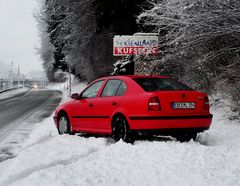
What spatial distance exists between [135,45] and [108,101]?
714cm

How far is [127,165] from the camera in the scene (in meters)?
6.61

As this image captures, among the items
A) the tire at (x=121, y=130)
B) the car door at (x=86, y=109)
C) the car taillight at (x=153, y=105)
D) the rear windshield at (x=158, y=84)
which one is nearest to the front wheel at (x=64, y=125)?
the car door at (x=86, y=109)

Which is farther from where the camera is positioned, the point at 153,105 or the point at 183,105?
the point at 183,105

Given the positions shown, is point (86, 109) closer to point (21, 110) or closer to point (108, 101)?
point (108, 101)

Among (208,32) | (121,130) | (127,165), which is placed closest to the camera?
(127,165)

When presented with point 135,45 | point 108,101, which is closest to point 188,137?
point 108,101

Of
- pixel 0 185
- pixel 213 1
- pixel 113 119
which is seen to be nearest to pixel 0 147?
pixel 113 119

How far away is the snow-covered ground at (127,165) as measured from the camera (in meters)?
5.79

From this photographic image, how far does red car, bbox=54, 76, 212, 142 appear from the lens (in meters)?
8.14

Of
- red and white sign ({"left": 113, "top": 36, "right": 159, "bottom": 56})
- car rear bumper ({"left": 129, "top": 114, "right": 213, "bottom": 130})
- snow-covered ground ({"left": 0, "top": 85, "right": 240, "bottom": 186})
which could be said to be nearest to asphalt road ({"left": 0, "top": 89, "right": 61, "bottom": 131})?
red and white sign ({"left": 113, "top": 36, "right": 159, "bottom": 56})

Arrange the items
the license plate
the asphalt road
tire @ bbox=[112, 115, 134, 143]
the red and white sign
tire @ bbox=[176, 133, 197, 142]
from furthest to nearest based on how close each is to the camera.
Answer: the asphalt road, the red and white sign, tire @ bbox=[176, 133, 197, 142], tire @ bbox=[112, 115, 134, 143], the license plate

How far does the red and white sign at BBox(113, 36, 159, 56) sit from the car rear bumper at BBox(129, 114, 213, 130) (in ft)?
24.6

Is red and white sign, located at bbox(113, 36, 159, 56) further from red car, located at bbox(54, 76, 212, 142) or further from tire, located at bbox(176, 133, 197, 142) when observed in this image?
tire, located at bbox(176, 133, 197, 142)

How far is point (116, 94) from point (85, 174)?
10.7 ft
